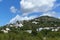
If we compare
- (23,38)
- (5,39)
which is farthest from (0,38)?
(23,38)

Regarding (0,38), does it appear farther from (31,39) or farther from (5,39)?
(31,39)

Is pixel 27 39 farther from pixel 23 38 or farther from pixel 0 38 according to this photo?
pixel 0 38

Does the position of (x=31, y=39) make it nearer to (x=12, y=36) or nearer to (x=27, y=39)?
(x=27, y=39)

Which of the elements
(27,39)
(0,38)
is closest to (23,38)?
(27,39)

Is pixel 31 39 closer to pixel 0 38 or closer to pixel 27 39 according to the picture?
pixel 27 39

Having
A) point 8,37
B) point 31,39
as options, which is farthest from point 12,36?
point 31,39
